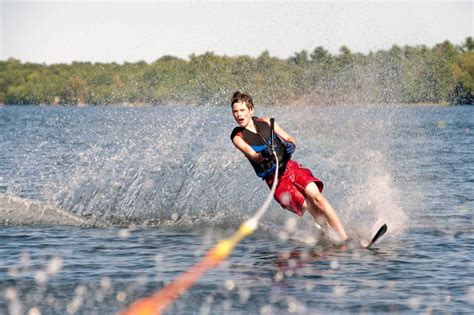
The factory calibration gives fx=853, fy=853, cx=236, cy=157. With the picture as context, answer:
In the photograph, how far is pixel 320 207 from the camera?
36.2 ft

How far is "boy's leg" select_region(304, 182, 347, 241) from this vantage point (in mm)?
10938

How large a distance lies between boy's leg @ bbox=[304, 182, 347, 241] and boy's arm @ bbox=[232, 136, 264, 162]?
822 millimetres

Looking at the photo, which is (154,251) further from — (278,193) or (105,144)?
(105,144)

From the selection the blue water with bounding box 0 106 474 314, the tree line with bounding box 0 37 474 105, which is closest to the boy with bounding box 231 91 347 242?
the blue water with bounding box 0 106 474 314

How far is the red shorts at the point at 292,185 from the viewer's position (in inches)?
432

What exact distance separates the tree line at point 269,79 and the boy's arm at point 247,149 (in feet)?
27.9

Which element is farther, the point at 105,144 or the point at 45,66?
the point at 45,66

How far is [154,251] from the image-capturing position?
11.0 metres

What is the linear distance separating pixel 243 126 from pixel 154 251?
2.00 meters

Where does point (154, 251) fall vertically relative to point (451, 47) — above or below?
below

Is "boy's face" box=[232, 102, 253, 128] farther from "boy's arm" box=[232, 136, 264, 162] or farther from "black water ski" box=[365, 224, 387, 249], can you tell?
"black water ski" box=[365, 224, 387, 249]

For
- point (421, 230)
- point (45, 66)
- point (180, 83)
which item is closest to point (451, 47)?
point (180, 83)

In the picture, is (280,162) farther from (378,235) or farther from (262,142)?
(378,235)

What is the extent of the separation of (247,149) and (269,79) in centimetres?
6070
